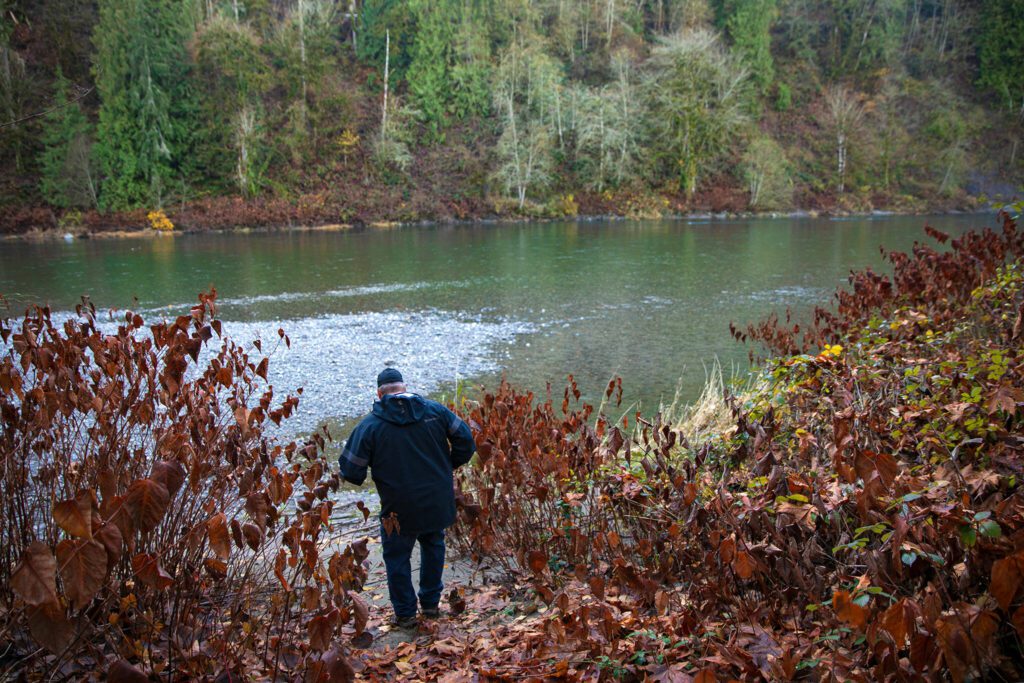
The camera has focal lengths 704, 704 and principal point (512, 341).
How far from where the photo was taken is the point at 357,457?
396cm

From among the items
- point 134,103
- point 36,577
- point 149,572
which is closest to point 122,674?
point 149,572

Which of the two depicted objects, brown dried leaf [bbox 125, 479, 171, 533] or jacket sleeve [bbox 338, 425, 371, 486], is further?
jacket sleeve [bbox 338, 425, 371, 486]

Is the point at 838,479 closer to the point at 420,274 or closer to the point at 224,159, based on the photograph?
the point at 420,274

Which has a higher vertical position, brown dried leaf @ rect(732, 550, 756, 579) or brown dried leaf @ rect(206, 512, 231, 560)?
brown dried leaf @ rect(206, 512, 231, 560)

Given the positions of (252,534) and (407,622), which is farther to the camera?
(407,622)

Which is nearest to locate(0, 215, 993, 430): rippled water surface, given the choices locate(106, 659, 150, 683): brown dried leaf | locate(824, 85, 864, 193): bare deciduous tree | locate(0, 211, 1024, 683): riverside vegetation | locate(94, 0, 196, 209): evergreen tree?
locate(0, 211, 1024, 683): riverside vegetation

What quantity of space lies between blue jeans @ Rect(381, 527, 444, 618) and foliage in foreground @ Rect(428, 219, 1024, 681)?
0.92 feet

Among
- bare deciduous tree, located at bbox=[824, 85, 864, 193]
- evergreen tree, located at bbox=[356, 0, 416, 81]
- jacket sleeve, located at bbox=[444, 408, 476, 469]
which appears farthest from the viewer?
bare deciduous tree, located at bbox=[824, 85, 864, 193]

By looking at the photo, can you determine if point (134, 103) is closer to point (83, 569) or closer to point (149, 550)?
point (149, 550)

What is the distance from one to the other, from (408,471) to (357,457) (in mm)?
300

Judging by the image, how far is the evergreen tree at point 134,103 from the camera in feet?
130

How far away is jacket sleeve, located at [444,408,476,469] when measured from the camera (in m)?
4.14

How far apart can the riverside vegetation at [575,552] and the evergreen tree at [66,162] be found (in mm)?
40461

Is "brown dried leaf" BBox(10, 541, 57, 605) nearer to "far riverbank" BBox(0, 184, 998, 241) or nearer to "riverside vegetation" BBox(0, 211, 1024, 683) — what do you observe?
"riverside vegetation" BBox(0, 211, 1024, 683)
